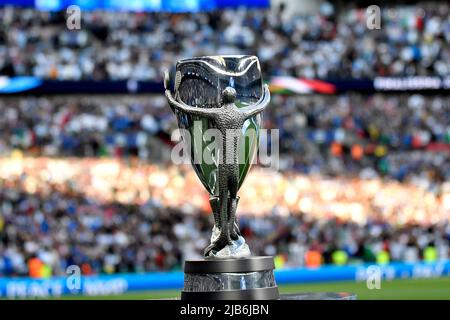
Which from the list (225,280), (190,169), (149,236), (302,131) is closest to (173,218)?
(149,236)

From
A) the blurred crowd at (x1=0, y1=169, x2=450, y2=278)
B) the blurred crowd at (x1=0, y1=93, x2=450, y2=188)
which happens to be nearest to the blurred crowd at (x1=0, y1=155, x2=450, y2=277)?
the blurred crowd at (x1=0, y1=169, x2=450, y2=278)

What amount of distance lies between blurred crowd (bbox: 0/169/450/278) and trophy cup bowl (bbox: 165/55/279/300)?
1404 cm

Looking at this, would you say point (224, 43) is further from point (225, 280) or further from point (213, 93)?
point (225, 280)

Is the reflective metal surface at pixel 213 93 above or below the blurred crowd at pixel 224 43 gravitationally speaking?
below

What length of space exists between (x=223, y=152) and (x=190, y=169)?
59.0 feet

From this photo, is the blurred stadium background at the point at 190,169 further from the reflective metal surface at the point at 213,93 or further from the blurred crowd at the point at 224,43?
the reflective metal surface at the point at 213,93

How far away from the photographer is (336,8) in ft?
109

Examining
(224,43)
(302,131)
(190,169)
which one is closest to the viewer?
(190,169)

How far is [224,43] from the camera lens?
2802 centimetres

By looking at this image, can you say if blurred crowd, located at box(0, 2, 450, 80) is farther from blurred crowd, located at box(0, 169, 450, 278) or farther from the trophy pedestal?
the trophy pedestal

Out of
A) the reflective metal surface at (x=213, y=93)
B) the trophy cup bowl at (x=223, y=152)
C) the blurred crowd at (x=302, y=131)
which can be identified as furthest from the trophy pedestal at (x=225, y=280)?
the blurred crowd at (x=302, y=131)

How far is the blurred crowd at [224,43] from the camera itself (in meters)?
26.6

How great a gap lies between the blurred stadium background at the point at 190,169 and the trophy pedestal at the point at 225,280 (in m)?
11.5
